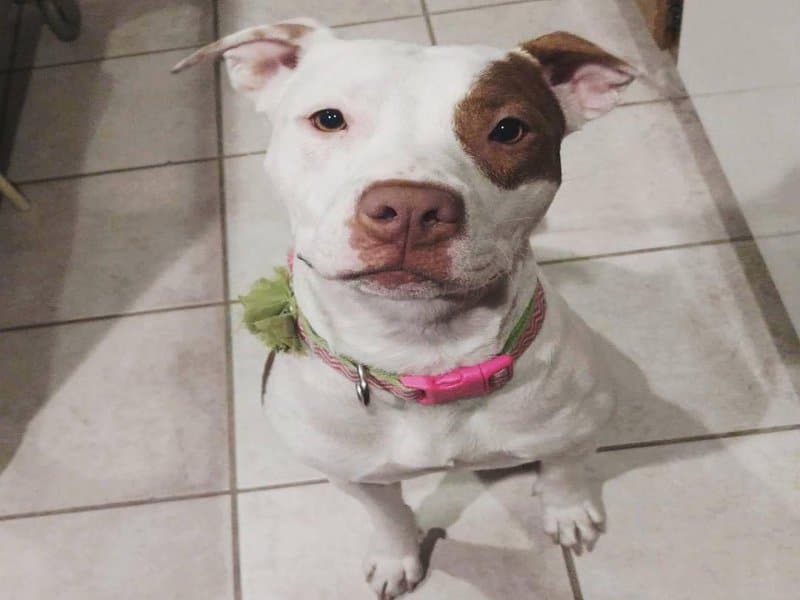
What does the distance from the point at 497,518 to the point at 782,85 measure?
0.99 m

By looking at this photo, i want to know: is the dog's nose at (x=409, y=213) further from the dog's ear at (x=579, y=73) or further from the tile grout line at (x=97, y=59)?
the tile grout line at (x=97, y=59)

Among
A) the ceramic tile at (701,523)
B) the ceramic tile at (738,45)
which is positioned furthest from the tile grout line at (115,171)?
the ceramic tile at (701,523)

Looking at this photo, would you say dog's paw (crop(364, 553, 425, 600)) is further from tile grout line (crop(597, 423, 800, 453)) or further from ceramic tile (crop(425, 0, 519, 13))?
ceramic tile (crop(425, 0, 519, 13))

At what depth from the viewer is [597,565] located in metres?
1.69

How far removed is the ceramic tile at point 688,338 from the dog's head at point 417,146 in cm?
85

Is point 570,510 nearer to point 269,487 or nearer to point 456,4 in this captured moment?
point 269,487

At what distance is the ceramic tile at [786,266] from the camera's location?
5.80ft

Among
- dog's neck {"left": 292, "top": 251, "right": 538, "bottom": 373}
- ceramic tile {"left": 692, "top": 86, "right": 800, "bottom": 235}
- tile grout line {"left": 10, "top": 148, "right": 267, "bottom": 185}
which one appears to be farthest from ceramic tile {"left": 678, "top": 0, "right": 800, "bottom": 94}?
tile grout line {"left": 10, "top": 148, "right": 267, "bottom": 185}

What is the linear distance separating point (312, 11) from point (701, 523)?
192 centimetres

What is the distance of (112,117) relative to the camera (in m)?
2.62

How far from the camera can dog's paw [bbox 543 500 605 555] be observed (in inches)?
66.0

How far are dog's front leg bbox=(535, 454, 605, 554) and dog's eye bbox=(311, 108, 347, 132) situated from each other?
32.6 inches

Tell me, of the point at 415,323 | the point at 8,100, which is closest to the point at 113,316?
the point at 8,100

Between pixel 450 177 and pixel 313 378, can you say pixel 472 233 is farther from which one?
pixel 313 378
